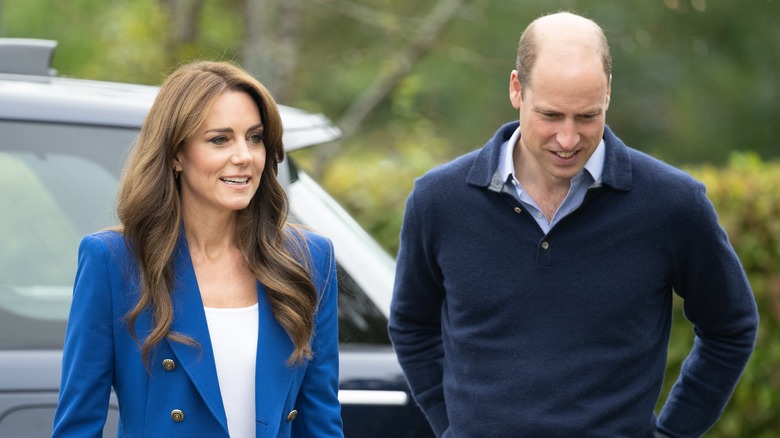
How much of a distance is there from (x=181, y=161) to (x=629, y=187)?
106 cm

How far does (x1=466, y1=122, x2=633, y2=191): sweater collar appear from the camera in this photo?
3061 millimetres

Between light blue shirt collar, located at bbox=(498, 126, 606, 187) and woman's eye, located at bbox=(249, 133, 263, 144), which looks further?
light blue shirt collar, located at bbox=(498, 126, 606, 187)

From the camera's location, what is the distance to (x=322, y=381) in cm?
296

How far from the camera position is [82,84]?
401 cm

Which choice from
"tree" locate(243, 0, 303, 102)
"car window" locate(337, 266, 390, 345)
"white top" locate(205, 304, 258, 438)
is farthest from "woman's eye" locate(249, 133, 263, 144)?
"tree" locate(243, 0, 303, 102)

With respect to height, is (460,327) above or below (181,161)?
below

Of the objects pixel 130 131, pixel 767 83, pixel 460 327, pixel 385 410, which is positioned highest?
pixel 130 131

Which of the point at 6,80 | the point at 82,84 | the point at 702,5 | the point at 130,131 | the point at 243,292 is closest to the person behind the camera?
the point at 243,292

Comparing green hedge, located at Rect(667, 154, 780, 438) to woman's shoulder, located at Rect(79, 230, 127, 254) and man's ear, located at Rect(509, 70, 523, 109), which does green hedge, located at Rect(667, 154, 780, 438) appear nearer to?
man's ear, located at Rect(509, 70, 523, 109)

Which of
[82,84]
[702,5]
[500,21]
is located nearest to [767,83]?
[500,21]

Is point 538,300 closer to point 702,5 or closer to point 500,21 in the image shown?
point 702,5

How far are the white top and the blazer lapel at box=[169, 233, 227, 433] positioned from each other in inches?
1.4

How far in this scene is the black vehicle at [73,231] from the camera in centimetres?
347

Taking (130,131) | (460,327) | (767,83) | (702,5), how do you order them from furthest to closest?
(767,83), (702,5), (130,131), (460,327)
